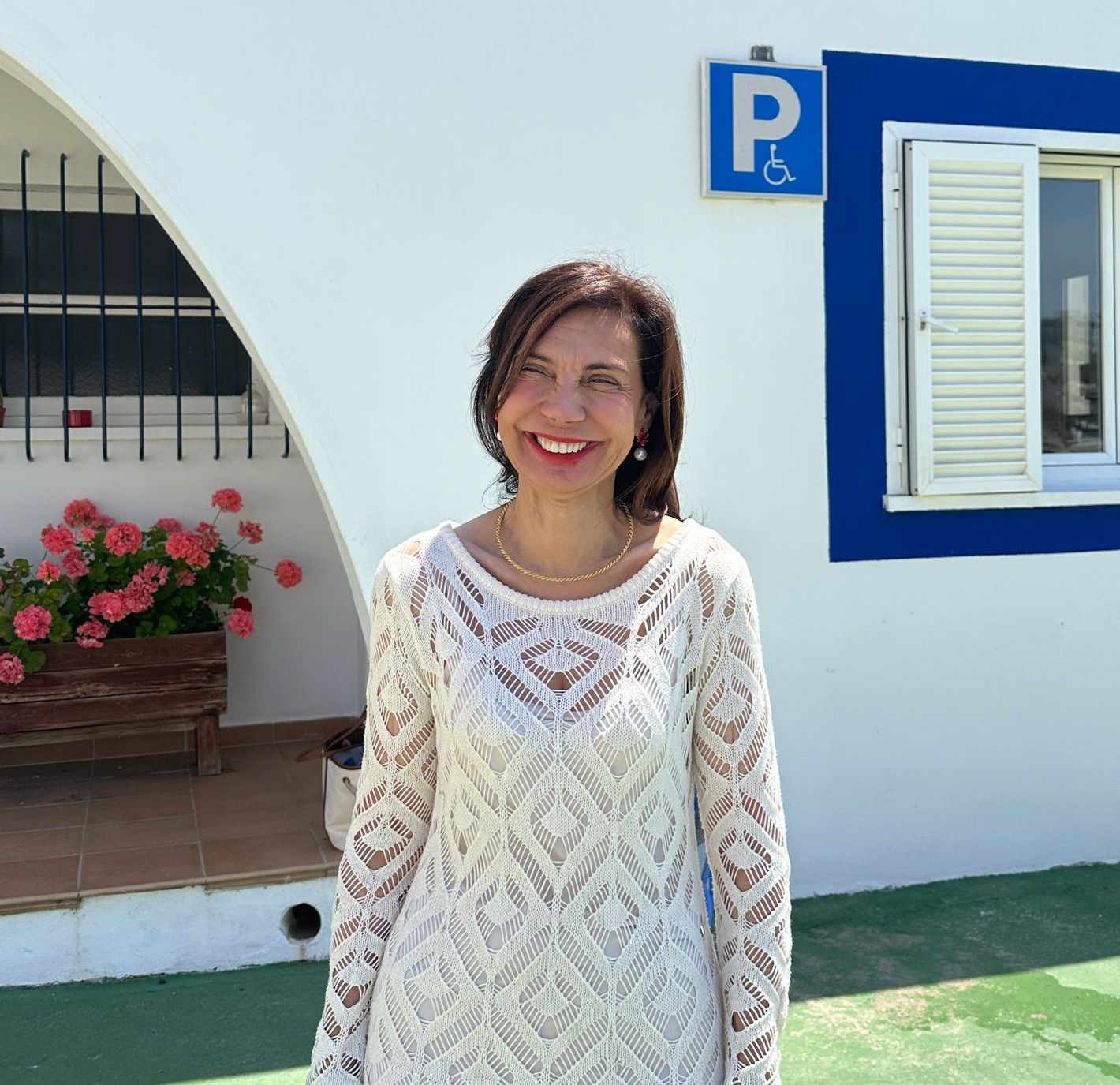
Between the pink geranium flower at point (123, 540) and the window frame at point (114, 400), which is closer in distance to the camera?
the pink geranium flower at point (123, 540)

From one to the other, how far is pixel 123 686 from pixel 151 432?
1129 millimetres

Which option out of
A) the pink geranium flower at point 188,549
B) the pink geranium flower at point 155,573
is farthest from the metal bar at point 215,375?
the pink geranium flower at point 155,573

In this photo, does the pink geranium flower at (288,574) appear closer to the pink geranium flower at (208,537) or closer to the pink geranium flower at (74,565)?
the pink geranium flower at (208,537)

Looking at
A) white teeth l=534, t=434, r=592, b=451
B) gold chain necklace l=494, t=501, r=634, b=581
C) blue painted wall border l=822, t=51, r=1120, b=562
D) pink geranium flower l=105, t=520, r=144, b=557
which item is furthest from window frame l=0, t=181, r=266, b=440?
white teeth l=534, t=434, r=592, b=451

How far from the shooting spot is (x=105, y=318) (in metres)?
5.16

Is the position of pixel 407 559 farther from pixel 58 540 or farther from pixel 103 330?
pixel 103 330

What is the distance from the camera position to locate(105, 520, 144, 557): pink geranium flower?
4750 millimetres

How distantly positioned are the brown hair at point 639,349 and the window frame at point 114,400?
372cm

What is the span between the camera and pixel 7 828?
425 centimetres

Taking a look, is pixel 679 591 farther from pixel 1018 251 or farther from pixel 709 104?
pixel 1018 251

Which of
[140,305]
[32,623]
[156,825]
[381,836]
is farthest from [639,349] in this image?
[140,305]

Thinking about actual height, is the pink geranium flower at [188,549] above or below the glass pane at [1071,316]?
below

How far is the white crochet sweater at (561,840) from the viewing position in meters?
1.43

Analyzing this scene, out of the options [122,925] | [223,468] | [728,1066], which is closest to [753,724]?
[728,1066]
